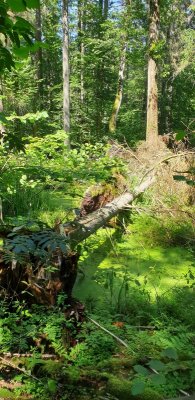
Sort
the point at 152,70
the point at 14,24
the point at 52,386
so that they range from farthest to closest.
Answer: the point at 152,70 < the point at 52,386 < the point at 14,24

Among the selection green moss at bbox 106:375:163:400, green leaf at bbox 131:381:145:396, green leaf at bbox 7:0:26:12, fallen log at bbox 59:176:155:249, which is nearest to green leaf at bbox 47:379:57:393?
green moss at bbox 106:375:163:400

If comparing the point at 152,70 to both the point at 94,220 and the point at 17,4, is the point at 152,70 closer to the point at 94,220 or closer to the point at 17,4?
the point at 94,220

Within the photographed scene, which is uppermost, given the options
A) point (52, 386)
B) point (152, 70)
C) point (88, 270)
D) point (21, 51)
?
point (152, 70)

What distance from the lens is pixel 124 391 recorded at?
6.64ft

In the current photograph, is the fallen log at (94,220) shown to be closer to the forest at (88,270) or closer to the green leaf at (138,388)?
the forest at (88,270)

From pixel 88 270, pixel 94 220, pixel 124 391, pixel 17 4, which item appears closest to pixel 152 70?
pixel 94 220

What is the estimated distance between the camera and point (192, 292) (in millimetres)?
3764

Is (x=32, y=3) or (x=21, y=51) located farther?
(x=21, y=51)

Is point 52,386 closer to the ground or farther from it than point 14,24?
closer to the ground

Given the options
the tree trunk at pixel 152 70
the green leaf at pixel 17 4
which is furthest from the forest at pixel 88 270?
the tree trunk at pixel 152 70

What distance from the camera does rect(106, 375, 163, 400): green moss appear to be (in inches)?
79.1

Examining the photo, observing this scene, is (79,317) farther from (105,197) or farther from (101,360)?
(105,197)

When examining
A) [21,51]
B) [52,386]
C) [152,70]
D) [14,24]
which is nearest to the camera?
[14,24]

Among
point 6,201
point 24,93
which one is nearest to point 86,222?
point 6,201
